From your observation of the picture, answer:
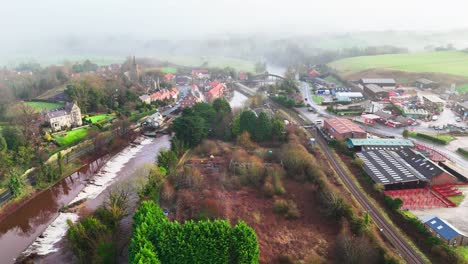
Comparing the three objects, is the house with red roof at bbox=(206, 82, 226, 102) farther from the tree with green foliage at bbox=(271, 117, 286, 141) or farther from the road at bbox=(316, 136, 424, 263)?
the road at bbox=(316, 136, 424, 263)

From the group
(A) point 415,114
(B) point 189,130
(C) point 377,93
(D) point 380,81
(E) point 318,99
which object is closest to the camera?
(B) point 189,130

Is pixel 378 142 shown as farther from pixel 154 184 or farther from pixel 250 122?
pixel 154 184

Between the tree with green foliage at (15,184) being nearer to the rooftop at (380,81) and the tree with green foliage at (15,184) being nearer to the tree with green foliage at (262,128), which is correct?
the tree with green foliage at (262,128)

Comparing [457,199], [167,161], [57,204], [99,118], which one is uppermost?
[167,161]

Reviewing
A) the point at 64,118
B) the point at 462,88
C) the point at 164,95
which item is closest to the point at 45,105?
the point at 64,118

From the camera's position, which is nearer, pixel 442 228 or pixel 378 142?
pixel 442 228

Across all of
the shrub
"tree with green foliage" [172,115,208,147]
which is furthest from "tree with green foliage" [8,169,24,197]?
the shrub

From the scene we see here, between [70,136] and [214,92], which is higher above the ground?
[214,92]

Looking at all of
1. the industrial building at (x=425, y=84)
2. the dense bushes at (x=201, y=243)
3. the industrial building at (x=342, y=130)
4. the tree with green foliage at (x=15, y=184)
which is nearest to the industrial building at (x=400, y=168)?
the industrial building at (x=342, y=130)
